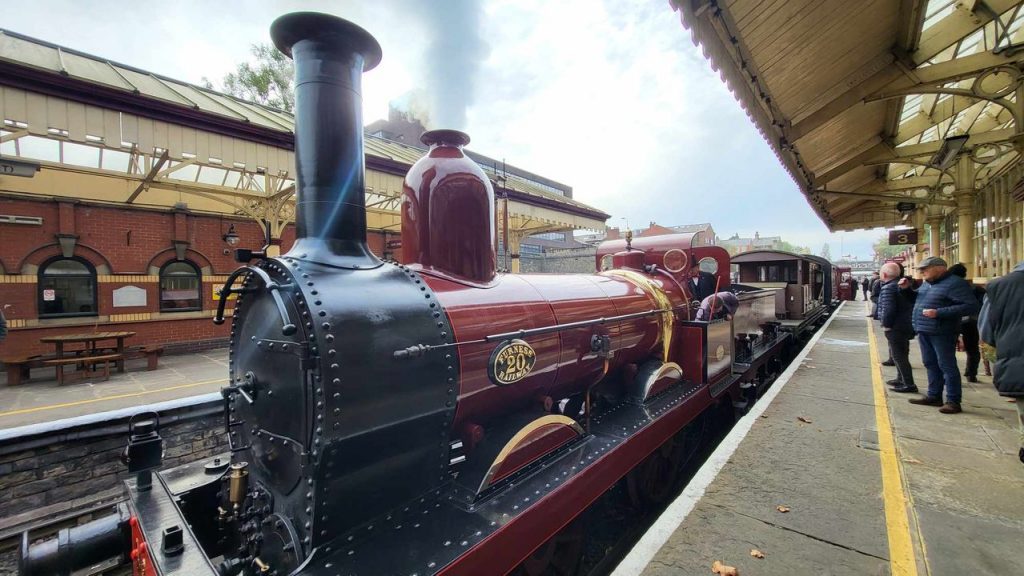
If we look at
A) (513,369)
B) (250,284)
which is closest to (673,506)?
(513,369)

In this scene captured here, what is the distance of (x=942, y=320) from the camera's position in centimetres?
454

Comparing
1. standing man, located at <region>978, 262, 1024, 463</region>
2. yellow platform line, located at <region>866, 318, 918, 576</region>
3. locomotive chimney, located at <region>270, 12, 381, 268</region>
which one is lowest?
yellow platform line, located at <region>866, 318, 918, 576</region>

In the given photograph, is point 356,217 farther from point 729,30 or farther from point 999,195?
point 999,195

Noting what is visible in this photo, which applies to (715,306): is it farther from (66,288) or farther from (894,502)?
(66,288)

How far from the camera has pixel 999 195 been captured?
7.78 metres

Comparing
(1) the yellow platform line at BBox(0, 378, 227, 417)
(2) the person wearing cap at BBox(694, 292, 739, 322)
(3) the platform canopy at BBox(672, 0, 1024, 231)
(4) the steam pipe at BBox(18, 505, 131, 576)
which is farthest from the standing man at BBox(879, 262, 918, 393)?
(1) the yellow platform line at BBox(0, 378, 227, 417)

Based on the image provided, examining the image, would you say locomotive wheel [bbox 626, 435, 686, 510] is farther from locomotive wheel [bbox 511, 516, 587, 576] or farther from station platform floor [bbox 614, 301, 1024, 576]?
locomotive wheel [bbox 511, 516, 587, 576]

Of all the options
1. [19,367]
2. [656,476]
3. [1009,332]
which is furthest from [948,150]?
[19,367]

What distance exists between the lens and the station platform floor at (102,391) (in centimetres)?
617

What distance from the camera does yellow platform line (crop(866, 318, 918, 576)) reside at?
217 cm

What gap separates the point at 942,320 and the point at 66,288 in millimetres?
15506

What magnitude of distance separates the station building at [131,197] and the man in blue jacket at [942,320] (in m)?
4.89

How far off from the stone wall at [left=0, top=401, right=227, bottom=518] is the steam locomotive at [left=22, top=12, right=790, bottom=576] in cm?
153

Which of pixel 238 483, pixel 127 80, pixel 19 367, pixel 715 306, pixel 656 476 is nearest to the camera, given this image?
pixel 238 483
